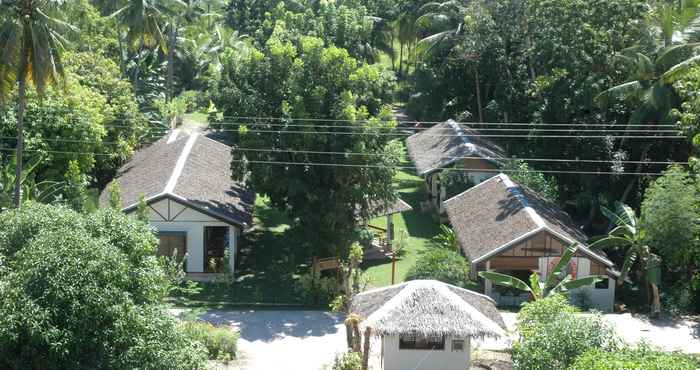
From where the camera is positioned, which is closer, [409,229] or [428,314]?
[428,314]

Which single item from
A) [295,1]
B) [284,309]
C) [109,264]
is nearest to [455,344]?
[284,309]

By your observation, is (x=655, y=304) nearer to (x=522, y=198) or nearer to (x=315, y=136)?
(x=522, y=198)

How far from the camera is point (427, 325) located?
77.4 ft

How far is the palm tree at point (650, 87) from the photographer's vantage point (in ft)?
110

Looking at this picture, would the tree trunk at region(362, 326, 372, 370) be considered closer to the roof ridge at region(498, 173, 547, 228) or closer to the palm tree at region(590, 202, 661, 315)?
the roof ridge at region(498, 173, 547, 228)

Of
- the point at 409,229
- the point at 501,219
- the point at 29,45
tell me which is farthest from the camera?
the point at 409,229

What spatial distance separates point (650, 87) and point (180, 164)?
60.7ft

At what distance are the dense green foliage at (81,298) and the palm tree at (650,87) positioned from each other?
21.1 m

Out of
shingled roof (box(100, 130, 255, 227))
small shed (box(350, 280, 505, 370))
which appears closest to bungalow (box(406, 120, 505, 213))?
shingled roof (box(100, 130, 255, 227))

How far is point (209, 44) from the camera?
6419 centimetres

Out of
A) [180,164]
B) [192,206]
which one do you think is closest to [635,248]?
[192,206]

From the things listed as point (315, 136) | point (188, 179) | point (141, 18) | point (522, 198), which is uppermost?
point (141, 18)

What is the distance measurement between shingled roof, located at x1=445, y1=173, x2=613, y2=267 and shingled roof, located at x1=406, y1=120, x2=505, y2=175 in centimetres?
451

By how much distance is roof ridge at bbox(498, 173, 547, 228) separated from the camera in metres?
31.3
